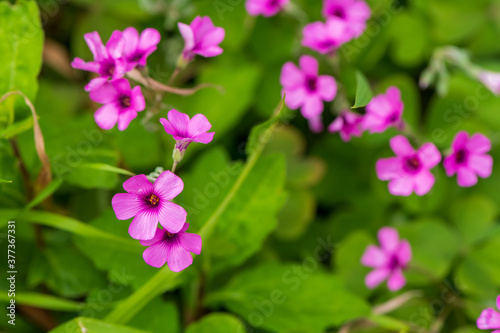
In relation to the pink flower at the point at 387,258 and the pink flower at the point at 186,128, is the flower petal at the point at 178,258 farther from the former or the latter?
the pink flower at the point at 387,258

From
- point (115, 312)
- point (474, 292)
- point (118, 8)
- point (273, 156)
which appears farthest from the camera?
point (118, 8)

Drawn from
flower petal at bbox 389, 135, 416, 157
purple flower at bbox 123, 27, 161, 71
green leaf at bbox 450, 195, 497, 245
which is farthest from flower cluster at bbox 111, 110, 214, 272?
green leaf at bbox 450, 195, 497, 245

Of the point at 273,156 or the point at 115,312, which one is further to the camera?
the point at 273,156

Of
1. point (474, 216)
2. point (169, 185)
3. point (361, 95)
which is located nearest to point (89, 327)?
point (169, 185)

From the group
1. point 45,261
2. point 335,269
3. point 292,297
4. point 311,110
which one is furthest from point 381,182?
point 45,261

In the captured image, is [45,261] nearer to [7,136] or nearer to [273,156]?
[7,136]

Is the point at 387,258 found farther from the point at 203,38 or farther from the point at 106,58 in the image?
the point at 106,58

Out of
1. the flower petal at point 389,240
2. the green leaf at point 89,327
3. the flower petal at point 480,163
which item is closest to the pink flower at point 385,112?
the flower petal at point 480,163
